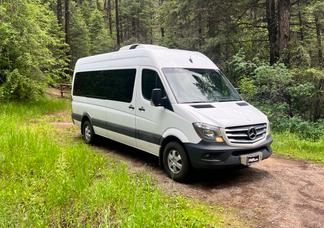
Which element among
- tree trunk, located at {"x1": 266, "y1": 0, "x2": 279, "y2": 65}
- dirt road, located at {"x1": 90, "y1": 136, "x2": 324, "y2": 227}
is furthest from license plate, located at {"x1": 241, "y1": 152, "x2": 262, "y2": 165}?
tree trunk, located at {"x1": 266, "y1": 0, "x2": 279, "y2": 65}

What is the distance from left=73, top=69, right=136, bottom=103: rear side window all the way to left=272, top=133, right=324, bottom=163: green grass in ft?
14.2

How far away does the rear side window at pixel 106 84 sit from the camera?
25.8 ft

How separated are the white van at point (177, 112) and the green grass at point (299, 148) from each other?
7.71ft

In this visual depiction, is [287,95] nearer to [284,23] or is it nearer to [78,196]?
[284,23]

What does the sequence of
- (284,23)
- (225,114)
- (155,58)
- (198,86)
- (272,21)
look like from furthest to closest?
1. (272,21)
2. (284,23)
3. (155,58)
4. (198,86)
5. (225,114)

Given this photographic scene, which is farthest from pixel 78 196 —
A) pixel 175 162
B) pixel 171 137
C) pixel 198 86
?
pixel 198 86

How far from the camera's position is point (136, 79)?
24.8 feet

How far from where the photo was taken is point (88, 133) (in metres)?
9.82

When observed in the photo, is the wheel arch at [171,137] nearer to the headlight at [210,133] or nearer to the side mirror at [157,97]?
the headlight at [210,133]

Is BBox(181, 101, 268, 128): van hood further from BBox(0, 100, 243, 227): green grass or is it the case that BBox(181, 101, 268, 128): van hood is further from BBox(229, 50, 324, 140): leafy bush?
BBox(229, 50, 324, 140): leafy bush

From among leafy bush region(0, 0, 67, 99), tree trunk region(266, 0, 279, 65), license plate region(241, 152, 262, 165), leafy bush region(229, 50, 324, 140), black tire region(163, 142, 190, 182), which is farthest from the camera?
leafy bush region(0, 0, 67, 99)

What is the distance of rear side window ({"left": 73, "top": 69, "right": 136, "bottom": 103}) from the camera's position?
7.85 metres

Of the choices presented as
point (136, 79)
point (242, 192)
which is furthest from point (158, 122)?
point (242, 192)

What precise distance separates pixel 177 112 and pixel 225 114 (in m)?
0.88
